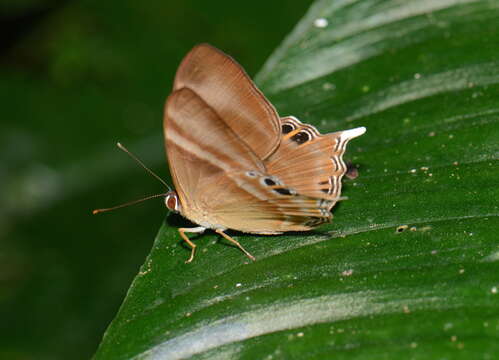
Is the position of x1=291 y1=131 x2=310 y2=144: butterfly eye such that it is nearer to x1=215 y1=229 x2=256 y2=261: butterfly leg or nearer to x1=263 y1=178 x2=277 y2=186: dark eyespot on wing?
x1=263 y1=178 x2=277 y2=186: dark eyespot on wing

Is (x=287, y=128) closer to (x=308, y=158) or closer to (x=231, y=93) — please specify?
(x=308, y=158)

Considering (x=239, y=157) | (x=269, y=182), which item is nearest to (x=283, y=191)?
(x=269, y=182)

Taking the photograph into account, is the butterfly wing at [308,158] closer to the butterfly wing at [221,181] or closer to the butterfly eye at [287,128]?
the butterfly eye at [287,128]

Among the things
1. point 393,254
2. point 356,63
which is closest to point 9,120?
point 356,63

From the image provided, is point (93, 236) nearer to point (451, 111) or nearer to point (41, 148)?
point (41, 148)

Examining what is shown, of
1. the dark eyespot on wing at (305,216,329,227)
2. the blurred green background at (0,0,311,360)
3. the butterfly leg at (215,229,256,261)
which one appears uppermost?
the dark eyespot on wing at (305,216,329,227)

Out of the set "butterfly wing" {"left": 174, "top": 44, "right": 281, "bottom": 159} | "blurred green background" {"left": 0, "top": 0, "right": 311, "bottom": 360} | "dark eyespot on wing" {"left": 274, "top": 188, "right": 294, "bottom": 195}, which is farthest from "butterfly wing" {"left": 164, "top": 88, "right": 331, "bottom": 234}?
"blurred green background" {"left": 0, "top": 0, "right": 311, "bottom": 360}
